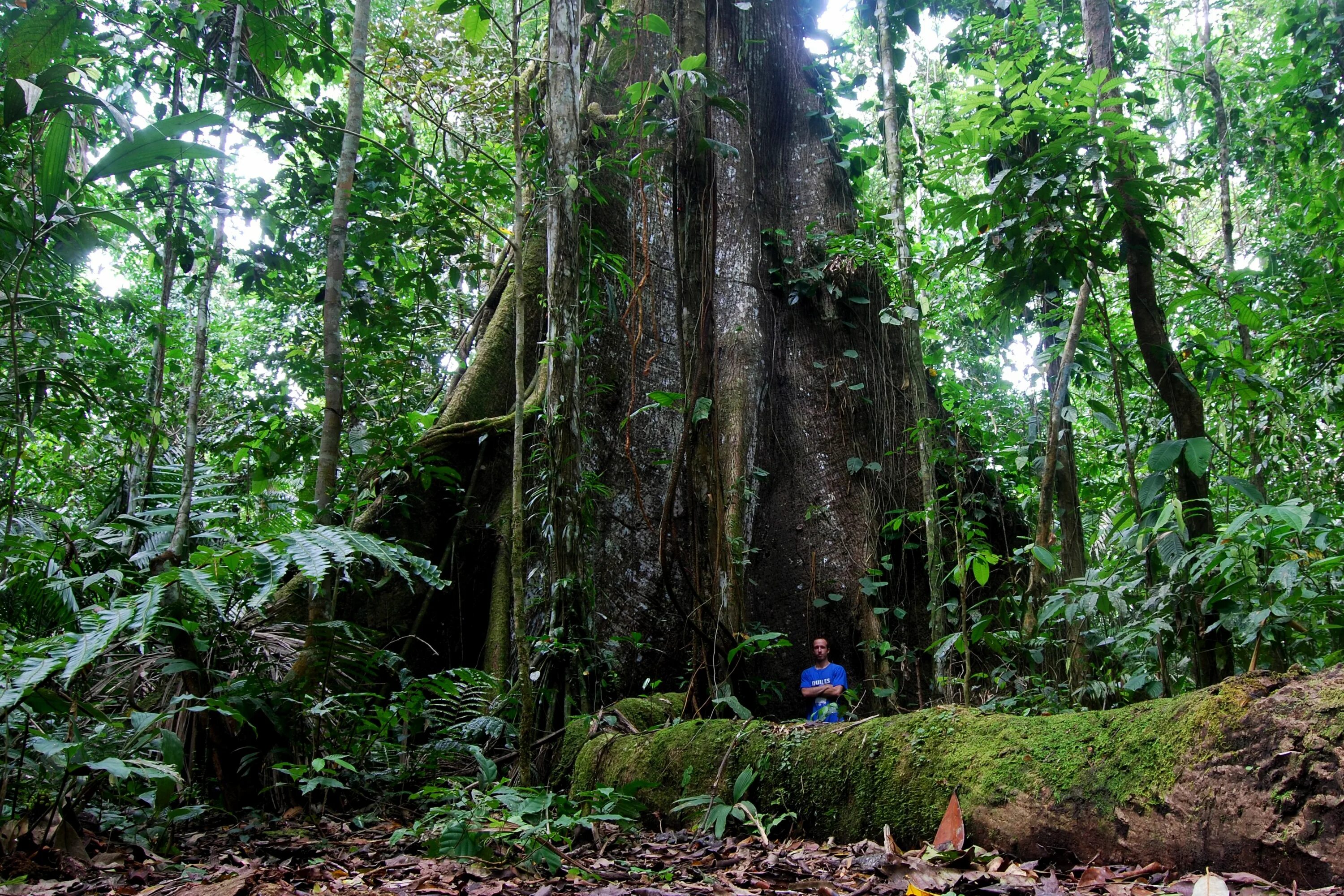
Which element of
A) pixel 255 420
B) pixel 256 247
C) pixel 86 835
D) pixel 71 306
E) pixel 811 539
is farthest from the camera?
pixel 811 539

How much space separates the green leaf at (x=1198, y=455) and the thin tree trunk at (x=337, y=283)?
2.89 meters

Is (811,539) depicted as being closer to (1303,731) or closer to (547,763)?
(547,763)

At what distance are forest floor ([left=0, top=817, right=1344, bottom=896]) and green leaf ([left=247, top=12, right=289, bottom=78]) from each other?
2.82 metres

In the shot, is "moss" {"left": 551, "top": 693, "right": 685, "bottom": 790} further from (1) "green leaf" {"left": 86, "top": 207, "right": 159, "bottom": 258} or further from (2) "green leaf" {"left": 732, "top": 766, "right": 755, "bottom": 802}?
(1) "green leaf" {"left": 86, "top": 207, "right": 159, "bottom": 258}

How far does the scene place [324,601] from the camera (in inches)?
118

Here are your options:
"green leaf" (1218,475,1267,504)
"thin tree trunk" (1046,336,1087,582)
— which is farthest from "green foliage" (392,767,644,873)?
"thin tree trunk" (1046,336,1087,582)

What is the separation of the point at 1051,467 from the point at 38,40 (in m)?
4.10

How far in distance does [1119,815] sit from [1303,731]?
1.38ft

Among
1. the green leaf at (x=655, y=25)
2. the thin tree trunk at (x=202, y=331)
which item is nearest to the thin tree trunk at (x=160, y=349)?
the thin tree trunk at (x=202, y=331)

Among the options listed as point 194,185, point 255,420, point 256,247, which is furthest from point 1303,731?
point 194,185

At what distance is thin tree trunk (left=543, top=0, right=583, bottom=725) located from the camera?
346 cm

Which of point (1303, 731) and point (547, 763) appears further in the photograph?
point (547, 763)

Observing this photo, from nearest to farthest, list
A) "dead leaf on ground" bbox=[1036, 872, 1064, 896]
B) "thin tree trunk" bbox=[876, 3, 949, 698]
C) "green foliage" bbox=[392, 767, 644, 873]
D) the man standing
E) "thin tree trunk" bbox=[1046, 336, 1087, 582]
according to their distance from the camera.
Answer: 1. "dead leaf on ground" bbox=[1036, 872, 1064, 896]
2. "green foliage" bbox=[392, 767, 644, 873]
3. "thin tree trunk" bbox=[1046, 336, 1087, 582]
4. "thin tree trunk" bbox=[876, 3, 949, 698]
5. the man standing

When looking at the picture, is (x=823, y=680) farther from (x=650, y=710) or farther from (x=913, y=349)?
(x=913, y=349)
